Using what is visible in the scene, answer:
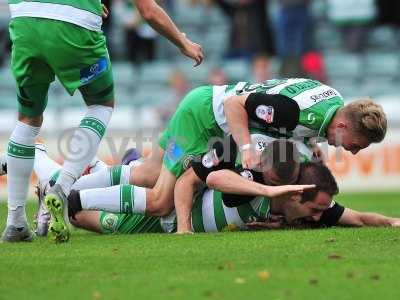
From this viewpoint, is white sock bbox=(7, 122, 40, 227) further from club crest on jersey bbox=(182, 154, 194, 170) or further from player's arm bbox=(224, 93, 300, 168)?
player's arm bbox=(224, 93, 300, 168)

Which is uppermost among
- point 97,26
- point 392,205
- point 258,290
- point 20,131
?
point 97,26

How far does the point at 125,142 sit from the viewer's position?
13.8m

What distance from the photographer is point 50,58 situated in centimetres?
745

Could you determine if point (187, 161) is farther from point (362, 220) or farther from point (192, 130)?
point (362, 220)

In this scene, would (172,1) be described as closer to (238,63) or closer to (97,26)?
(238,63)

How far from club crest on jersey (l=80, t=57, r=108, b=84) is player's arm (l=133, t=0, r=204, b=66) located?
0.42 m

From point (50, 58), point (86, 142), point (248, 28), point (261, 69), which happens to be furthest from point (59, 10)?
point (248, 28)

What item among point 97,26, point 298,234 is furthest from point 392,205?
point 97,26

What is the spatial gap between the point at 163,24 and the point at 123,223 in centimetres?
170

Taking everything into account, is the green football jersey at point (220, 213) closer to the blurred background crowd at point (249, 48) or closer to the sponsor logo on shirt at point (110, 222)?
the sponsor logo on shirt at point (110, 222)

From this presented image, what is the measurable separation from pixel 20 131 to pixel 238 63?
36.7 ft

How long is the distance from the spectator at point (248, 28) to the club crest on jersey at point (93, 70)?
35.4 ft

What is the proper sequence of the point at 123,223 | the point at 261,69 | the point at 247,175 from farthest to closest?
the point at 261,69 < the point at 123,223 < the point at 247,175

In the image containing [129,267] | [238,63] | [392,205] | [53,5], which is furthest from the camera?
[238,63]
